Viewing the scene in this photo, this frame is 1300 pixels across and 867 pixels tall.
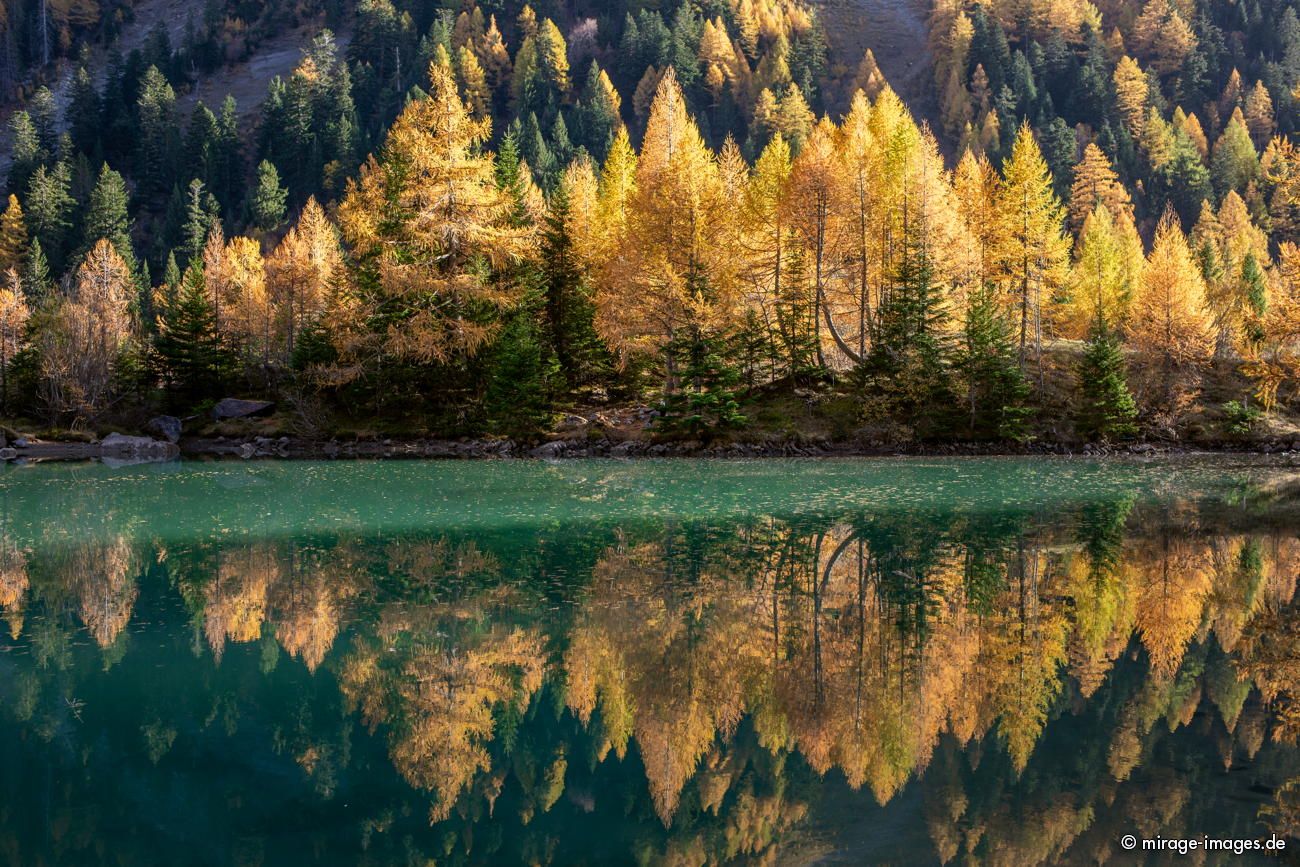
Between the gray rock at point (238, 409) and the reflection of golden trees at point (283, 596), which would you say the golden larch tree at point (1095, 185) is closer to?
the gray rock at point (238, 409)

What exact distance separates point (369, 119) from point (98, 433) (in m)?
93.4

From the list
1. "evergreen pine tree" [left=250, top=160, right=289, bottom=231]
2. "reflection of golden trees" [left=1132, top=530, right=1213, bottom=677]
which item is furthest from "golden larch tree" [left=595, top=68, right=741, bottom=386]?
"evergreen pine tree" [left=250, top=160, right=289, bottom=231]

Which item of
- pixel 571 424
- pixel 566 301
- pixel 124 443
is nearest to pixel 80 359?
pixel 124 443

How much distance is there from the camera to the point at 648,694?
8.91 m

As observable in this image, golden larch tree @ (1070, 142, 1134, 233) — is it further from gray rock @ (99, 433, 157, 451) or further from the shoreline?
gray rock @ (99, 433, 157, 451)

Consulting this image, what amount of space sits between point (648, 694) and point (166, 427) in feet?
149

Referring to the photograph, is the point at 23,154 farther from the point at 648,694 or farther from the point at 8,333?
the point at 648,694

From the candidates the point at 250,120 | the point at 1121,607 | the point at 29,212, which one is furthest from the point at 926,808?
the point at 250,120

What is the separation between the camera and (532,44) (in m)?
134

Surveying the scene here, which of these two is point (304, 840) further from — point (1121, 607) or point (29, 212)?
point (29, 212)

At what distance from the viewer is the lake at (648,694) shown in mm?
6508

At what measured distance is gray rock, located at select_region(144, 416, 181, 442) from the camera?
47344 millimetres

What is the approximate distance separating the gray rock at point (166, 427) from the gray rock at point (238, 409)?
5.78ft

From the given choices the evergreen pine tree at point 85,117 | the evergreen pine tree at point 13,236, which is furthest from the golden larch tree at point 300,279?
the evergreen pine tree at point 85,117
